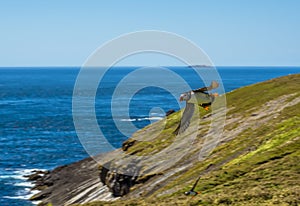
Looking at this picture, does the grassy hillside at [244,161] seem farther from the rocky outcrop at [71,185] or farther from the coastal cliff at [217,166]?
the rocky outcrop at [71,185]

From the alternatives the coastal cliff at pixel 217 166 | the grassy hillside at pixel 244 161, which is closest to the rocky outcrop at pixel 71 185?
the coastal cliff at pixel 217 166

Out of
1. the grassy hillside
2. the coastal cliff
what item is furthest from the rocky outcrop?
the grassy hillside

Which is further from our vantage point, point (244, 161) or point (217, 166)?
point (217, 166)

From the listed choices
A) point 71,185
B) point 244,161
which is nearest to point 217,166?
point 244,161

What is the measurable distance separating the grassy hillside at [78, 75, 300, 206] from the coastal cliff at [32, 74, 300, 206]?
0.04m

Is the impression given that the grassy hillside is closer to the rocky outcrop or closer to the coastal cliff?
the coastal cliff

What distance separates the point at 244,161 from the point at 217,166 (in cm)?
270

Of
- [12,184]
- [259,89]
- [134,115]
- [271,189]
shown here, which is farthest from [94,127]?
[271,189]

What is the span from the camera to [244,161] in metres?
28.0

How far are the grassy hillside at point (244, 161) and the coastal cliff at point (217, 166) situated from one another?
0.04m

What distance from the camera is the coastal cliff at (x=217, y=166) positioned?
71.6ft

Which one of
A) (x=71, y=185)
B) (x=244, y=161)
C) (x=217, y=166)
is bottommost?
(x=71, y=185)

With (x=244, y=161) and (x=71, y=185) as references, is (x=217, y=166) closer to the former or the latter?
(x=244, y=161)

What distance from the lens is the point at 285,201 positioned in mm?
18844
